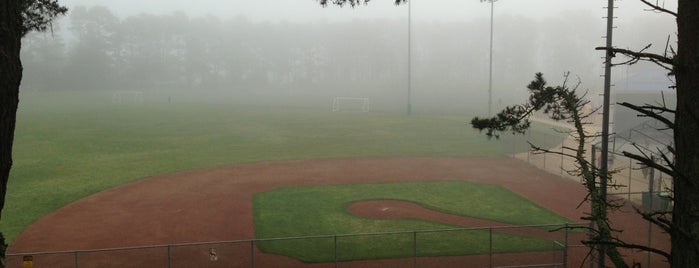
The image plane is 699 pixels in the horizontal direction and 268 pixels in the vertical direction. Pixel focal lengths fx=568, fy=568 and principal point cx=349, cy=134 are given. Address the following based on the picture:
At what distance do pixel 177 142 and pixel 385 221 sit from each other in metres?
26.9

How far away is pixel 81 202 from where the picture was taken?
25656mm

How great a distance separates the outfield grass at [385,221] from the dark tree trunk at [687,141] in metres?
14.2

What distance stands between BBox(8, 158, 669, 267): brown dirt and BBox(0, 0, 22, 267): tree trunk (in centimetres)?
1181

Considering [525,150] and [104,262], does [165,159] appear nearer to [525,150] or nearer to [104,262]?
[104,262]

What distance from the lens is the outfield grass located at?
62.1 feet

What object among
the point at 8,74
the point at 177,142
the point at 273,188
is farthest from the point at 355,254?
the point at 177,142

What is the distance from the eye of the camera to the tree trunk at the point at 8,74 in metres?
5.27

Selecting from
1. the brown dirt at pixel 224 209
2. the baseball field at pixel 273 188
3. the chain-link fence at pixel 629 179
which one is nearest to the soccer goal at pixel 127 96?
the baseball field at pixel 273 188

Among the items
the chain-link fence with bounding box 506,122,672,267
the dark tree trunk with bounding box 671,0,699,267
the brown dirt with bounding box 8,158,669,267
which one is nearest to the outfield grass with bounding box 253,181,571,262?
the brown dirt with bounding box 8,158,669,267

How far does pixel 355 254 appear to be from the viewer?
18375mm

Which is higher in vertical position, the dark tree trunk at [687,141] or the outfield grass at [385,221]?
the dark tree trunk at [687,141]

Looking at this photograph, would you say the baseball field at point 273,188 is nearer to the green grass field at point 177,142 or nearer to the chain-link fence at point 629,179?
the green grass field at point 177,142

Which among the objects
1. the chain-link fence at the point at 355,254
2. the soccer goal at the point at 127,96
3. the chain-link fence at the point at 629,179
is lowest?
the chain-link fence at the point at 355,254

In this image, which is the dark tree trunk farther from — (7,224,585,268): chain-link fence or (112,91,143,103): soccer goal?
(112,91,143,103): soccer goal
